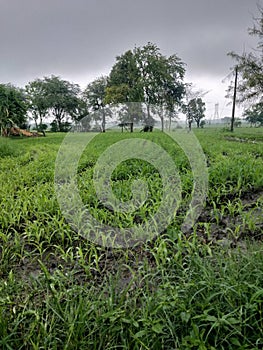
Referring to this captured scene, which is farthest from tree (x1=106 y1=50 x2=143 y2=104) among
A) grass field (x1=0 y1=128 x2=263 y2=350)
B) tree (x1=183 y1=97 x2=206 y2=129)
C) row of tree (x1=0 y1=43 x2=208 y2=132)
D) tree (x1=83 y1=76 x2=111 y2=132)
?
grass field (x1=0 y1=128 x2=263 y2=350)

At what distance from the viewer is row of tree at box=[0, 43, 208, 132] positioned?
52.4 ft

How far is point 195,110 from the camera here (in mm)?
34531

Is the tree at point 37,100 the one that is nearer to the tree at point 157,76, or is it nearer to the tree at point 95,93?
the tree at point 95,93

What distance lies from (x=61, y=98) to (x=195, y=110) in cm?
1747

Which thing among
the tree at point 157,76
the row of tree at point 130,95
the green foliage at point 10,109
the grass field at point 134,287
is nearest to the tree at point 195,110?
the row of tree at point 130,95

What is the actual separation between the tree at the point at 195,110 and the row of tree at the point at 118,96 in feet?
0.42

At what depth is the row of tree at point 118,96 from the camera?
15961mm

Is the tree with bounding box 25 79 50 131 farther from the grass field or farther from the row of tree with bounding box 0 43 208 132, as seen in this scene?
the grass field

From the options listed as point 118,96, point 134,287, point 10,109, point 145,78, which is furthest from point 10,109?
point 134,287

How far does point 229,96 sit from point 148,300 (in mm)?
20475

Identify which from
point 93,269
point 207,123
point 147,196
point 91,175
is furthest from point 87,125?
point 207,123

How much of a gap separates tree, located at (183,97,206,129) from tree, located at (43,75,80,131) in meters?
13.2

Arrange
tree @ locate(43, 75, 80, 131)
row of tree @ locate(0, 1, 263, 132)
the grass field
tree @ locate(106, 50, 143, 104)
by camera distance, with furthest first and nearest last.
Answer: tree @ locate(43, 75, 80, 131) → tree @ locate(106, 50, 143, 104) → row of tree @ locate(0, 1, 263, 132) → the grass field

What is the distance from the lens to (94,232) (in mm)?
2258
